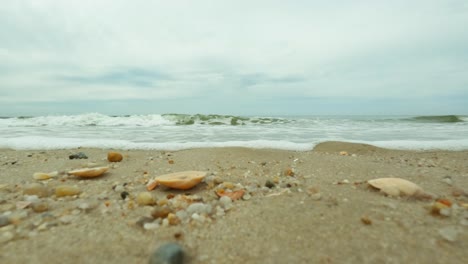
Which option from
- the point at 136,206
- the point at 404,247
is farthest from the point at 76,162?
the point at 404,247

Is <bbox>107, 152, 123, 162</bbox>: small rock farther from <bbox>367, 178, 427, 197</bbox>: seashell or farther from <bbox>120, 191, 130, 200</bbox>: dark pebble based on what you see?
<bbox>367, 178, 427, 197</bbox>: seashell

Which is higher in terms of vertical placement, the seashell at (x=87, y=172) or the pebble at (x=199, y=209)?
the seashell at (x=87, y=172)

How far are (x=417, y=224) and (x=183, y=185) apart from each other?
63.8 inches

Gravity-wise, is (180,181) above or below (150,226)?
above

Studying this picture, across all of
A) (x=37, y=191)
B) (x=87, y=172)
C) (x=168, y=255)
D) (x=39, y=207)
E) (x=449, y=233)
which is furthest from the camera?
(x=87, y=172)

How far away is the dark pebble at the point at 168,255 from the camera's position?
1102mm

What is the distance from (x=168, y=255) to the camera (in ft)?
3.66

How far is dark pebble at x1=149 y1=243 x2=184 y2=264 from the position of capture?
1.10 metres

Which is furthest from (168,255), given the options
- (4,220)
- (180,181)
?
(4,220)

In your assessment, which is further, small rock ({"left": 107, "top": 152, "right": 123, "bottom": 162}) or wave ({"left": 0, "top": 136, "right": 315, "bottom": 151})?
wave ({"left": 0, "top": 136, "right": 315, "bottom": 151})

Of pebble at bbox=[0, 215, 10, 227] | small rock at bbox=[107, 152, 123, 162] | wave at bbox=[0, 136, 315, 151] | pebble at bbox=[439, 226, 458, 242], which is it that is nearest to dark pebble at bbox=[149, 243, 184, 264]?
pebble at bbox=[0, 215, 10, 227]

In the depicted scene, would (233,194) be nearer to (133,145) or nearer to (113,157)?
(113,157)

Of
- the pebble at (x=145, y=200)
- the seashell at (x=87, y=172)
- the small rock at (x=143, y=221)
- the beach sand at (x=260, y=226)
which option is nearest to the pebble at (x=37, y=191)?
the beach sand at (x=260, y=226)

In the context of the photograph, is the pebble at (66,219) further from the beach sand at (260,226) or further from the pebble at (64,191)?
the pebble at (64,191)
